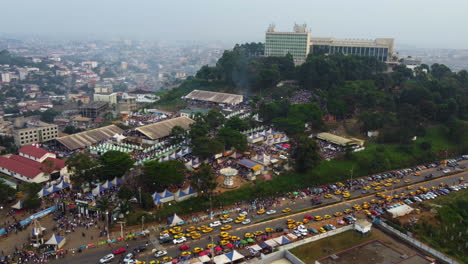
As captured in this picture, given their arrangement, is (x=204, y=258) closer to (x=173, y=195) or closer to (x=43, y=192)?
(x=173, y=195)

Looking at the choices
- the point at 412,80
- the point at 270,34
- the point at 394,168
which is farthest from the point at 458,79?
the point at 270,34

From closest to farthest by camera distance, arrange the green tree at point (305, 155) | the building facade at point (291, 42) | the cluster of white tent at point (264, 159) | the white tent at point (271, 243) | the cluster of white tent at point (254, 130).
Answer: the white tent at point (271, 243), the green tree at point (305, 155), the cluster of white tent at point (264, 159), the cluster of white tent at point (254, 130), the building facade at point (291, 42)

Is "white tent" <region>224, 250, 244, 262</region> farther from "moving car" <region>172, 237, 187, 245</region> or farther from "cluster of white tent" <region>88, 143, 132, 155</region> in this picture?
"cluster of white tent" <region>88, 143, 132, 155</region>

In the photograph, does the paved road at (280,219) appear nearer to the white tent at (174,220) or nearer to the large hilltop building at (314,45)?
the white tent at (174,220)

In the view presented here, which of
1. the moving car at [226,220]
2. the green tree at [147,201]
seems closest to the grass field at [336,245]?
the moving car at [226,220]

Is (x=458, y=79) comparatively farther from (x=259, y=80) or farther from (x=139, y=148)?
(x=139, y=148)

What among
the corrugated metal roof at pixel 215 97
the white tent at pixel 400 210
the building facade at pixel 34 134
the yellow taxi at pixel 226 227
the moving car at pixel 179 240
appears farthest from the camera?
the corrugated metal roof at pixel 215 97

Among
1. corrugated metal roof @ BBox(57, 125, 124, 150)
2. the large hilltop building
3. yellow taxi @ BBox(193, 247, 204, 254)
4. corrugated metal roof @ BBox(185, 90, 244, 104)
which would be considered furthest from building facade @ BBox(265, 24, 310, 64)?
yellow taxi @ BBox(193, 247, 204, 254)
